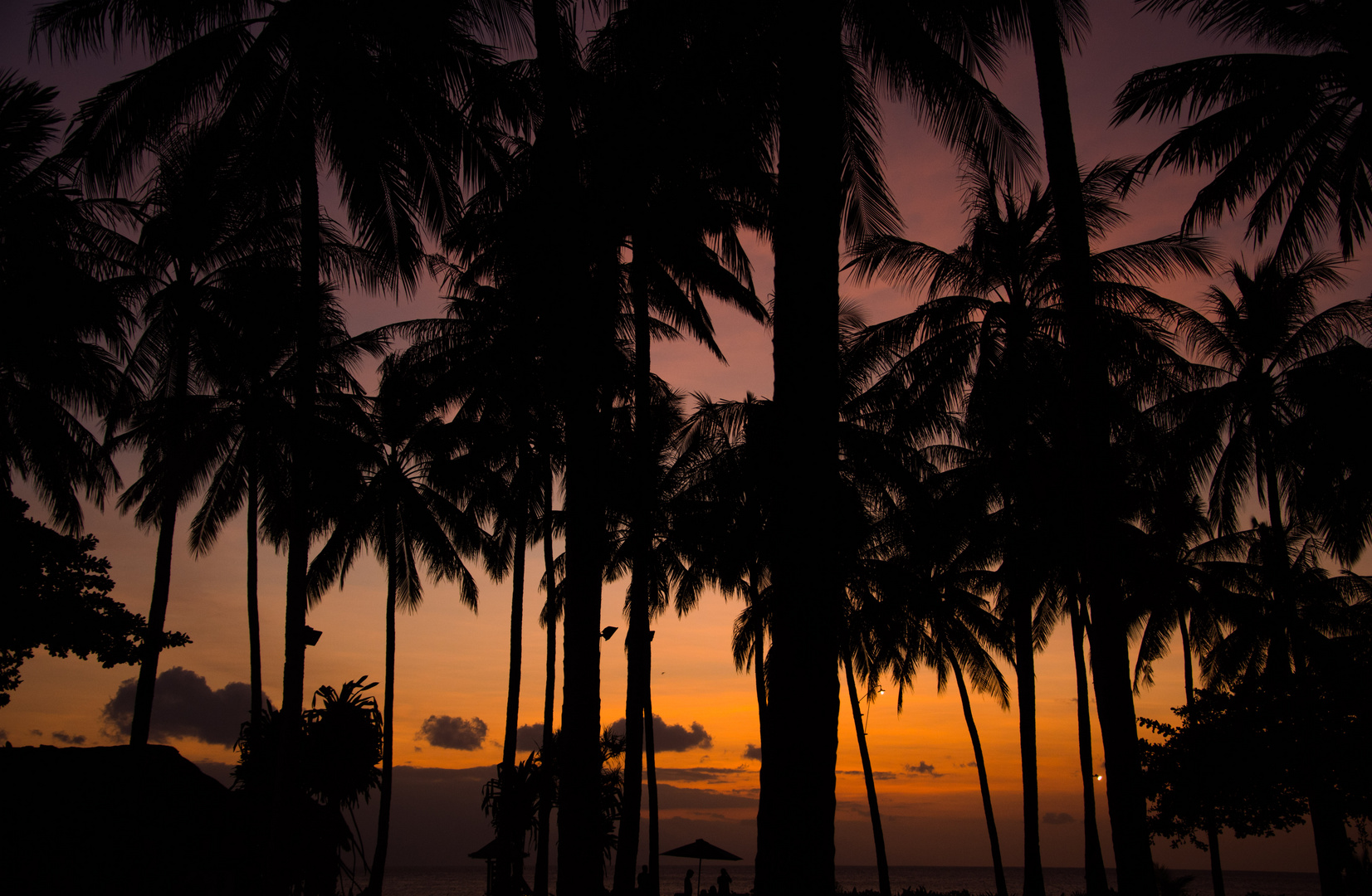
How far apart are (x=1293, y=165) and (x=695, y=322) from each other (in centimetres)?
1065

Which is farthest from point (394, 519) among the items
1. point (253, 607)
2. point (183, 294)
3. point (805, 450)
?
point (805, 450)

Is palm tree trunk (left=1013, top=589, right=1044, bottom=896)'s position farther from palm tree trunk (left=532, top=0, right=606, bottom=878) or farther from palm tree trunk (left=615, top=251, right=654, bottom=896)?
palm tree trunk (left=532, top=0, right=606, bottom=878)

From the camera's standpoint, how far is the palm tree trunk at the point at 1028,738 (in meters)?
15.7

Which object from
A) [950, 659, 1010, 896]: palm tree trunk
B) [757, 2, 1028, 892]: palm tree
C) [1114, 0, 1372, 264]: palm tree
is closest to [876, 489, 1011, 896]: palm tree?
[950, 659, 1010, 896]: palm tree trunk

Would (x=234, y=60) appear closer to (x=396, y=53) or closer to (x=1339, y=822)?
(x=396, y=53)

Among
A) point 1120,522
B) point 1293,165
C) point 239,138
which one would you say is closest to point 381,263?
point 239,138

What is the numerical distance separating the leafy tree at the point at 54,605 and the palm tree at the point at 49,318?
2093 millimetres

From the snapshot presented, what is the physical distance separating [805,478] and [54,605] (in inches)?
533

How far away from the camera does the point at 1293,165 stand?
1195cm

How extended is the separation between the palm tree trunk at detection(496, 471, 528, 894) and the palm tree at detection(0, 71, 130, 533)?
8536 millimetres

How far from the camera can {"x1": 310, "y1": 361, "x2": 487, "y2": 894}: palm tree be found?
68.8ft

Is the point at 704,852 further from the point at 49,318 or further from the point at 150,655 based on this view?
the point at 49,318

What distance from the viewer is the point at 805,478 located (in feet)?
14.7

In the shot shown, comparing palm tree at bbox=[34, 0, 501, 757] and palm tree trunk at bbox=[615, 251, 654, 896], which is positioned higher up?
palm tree at bbox=[34, 0, 501, 757]
